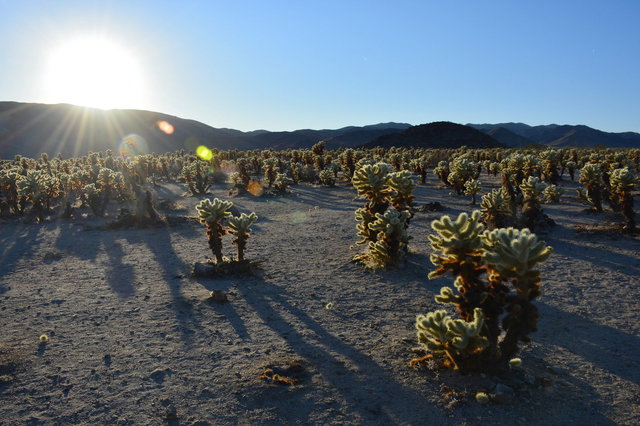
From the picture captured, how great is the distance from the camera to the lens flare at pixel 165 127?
316 ft

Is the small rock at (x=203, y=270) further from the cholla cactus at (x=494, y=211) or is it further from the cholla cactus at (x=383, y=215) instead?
the cholla cactus at (x=494, y=211)

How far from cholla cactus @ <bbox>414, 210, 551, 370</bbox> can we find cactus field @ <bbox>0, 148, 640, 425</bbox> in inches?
0.9

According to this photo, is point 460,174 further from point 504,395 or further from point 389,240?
point 504,395

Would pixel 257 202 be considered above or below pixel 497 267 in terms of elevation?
below

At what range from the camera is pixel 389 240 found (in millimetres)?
9547

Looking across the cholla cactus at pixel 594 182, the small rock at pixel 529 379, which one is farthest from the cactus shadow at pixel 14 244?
the cholla cactus at pixel 594 182

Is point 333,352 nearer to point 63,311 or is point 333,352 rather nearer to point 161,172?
point 63,311

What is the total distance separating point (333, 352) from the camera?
20.1ft

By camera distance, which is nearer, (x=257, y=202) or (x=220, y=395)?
(x=220, y=395)

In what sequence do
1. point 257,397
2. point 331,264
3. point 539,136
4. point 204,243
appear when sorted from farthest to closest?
point 539,136 → point 204,243 → point 331,264 → point 257,397

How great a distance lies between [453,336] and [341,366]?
152cm

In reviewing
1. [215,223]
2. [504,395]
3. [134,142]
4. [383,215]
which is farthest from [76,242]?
[134,142]

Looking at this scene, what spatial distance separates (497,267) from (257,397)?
3132 millimetres

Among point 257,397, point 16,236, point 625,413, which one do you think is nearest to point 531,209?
point 625,413
